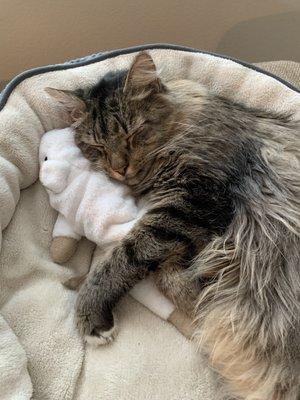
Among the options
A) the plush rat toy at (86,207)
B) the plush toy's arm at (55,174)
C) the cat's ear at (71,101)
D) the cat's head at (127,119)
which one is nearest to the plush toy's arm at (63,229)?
the plush rat toy at (86,207)

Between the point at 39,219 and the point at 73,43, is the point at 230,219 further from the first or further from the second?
the point at 73,43

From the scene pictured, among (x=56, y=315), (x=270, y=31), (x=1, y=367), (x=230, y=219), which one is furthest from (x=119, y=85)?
(x=270, y=31)

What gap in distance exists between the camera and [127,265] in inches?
67.2

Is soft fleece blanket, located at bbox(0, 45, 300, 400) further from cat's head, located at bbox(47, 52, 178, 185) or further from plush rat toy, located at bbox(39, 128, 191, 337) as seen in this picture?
cat's head, located at bbox(47, 52, 178, 185)

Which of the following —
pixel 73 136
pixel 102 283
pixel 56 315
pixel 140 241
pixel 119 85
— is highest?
pixel 119 85

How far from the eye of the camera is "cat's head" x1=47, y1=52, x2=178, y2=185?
5.83 feet

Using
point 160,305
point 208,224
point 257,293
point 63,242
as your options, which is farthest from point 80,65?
point 257,293

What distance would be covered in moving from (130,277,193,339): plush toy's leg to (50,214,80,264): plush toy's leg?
27 cm

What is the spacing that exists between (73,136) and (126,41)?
0.83m

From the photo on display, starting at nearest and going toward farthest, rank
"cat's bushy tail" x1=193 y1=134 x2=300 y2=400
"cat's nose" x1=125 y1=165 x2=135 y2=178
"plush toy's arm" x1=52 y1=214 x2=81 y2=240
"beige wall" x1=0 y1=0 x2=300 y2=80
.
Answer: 1. "cat's bushy tail" x1=193 y1=134 x2=300 y2=400
2. "cat's nose" x1=125 y1=165 x2=135 y2=178
3. "plush toy's arm" x1=52 y1=214 x2=81 y2=240
4. "beige wall" x1=0 y1=0 x2=300 y2=80

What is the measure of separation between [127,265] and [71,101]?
1.95 feet

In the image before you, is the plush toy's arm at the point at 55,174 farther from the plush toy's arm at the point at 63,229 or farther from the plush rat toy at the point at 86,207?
the plush toy's arm at the point at 63,229

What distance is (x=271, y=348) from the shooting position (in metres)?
1.59

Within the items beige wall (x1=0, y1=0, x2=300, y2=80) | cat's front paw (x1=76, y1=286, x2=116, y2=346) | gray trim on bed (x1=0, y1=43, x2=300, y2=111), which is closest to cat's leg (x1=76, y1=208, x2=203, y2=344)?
cat's front paw (x1=76, y1=286, x2=116, y2=346)
